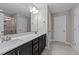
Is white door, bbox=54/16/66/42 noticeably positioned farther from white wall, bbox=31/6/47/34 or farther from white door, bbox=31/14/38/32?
white door, bbox=31/14/38/32

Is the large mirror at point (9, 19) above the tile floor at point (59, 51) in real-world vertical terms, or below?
above

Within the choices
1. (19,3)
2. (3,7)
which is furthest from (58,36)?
(3,7)

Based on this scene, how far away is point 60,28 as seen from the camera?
267 inches

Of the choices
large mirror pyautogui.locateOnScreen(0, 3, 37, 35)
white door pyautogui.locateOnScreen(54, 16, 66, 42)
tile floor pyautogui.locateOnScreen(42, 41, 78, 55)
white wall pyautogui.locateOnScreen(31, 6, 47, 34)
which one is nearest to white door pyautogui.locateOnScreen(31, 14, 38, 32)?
white wall pyautogui.locateOnScreen(31, 6, 47, 34)

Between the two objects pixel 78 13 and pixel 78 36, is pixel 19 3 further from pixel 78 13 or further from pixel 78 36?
pixel 78 36

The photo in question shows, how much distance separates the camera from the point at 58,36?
6926 mm

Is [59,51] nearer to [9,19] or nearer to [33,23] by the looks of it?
[33,23]

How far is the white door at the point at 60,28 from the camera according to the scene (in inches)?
259

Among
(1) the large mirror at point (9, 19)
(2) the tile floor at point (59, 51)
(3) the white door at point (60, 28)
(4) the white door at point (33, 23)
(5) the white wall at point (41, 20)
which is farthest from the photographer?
(3) the white door at point (60, 28)

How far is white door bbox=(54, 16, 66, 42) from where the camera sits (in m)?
6.58

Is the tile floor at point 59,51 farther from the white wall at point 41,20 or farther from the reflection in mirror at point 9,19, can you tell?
the reflection in mirror at point 9,19

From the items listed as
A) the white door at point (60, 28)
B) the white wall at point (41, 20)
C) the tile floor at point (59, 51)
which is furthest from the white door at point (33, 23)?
the white door at point (60, 28)

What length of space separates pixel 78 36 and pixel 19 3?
9.18 feet

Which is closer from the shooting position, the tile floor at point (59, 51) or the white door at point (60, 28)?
the tile floor at point (59, 51)
